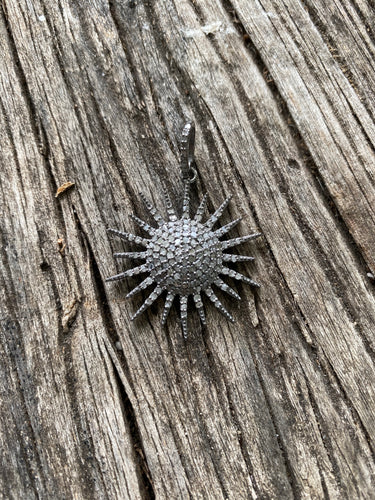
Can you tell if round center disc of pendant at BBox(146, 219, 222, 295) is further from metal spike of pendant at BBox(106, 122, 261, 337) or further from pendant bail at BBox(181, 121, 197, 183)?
pendant bail at BBox(181, 121, 197, 183)

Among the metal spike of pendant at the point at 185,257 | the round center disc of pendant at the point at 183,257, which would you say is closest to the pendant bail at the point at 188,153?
the metal spike of pendant at the point at 185,257

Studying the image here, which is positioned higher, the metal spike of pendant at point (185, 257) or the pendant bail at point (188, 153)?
the pendant bail at point (188, 153)

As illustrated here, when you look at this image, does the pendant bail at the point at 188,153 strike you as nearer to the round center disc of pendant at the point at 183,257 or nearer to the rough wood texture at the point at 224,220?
the rough wood texture at the point at 224,220

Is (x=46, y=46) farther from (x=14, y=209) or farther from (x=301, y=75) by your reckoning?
(x=301, y=75)

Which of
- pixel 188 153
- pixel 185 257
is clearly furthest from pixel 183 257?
pixel 188 153

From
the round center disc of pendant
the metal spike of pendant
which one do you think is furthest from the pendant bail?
the round center disc of pendant
